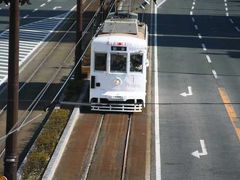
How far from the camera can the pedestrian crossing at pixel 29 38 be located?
43119 mm

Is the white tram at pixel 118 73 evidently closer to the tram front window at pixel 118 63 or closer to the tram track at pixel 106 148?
the tram front window at pixel 118 63

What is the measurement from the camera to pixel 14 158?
56.4 ft

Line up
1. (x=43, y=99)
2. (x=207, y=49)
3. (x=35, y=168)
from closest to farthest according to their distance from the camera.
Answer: (x=35, y=168) → (x=43, y=99) → (x=207, y=49)

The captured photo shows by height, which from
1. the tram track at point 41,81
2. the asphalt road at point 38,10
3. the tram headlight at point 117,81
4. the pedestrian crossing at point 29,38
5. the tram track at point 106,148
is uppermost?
the tram headlight at point 117,81

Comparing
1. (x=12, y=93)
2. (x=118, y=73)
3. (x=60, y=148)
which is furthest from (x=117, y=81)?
(x=12, y=93)

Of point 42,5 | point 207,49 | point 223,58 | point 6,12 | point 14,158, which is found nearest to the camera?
point 14,158

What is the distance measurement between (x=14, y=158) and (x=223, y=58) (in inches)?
1152

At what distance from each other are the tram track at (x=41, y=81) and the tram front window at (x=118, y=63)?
3422 millimetres

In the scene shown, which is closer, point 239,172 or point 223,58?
point 239,172

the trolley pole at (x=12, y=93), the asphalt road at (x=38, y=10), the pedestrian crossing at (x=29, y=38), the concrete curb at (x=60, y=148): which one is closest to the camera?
the trolley pole at (x=12, y=93)

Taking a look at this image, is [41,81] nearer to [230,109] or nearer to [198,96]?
[198,96]

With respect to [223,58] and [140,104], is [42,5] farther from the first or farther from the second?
[140,104]

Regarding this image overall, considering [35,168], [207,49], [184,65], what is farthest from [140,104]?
[207,49]

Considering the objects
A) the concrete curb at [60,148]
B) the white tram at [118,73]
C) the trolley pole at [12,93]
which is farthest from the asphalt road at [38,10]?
the trolley pole at [12,93]
